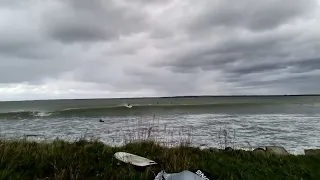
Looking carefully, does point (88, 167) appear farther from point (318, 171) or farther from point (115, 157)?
point (318, 171)

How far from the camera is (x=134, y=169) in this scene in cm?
596

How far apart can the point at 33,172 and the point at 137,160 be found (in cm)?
222

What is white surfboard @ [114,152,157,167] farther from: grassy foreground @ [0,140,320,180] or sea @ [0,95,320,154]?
sea @ [0,95,320,154]

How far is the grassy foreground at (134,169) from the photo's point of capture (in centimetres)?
563

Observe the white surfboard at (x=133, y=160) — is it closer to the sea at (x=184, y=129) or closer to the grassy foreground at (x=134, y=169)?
the grassy foreground at (x=134, y=169)

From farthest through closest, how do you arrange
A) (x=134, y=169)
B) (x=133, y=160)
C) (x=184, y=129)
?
(x=184, y=129)
(x=133, y=160)
(x=134, y=169)

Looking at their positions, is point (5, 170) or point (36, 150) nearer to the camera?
point (5, 170)

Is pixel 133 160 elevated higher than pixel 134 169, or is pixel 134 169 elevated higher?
pixel 133 160

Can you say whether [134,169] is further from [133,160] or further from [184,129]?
[184,129]

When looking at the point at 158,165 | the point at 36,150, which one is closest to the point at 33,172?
the point at 36,150

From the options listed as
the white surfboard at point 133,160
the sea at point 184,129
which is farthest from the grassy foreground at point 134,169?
the sea at point 184,129

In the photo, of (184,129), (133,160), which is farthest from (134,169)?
(184,129)

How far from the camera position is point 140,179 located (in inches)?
215

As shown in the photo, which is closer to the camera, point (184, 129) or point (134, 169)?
point (134, 169)
